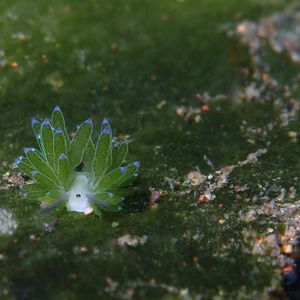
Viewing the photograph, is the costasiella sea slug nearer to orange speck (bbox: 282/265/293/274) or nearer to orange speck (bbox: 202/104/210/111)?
orange speck (bbox: 282/265/293/274)

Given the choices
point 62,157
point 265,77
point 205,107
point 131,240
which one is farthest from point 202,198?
point 265,77

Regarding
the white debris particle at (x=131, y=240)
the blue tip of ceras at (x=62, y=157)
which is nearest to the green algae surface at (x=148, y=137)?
the white debris particle at (x=131, y=240)

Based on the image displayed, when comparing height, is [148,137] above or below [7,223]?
above

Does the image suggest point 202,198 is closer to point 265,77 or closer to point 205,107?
point 205,107

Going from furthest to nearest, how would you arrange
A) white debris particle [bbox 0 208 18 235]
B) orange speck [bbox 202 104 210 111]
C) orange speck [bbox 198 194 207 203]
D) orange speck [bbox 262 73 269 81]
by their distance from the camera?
orange speck [bbox 262 73 269 81] → orange speck [bbox 202 104 210 111] → orange speck [bbox 198 194 207 203] → white debris particle [bbox 0 208 18 235]

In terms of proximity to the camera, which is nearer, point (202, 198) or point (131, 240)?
point (131, 240)

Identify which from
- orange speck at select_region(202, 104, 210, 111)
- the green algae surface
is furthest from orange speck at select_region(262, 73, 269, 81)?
orange speck at select_region(202, 104, 210, 111)

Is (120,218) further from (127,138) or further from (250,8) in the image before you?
(250,8)

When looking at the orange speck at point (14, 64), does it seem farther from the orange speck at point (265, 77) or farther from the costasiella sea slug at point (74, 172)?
the orange speck at point (265, 77)

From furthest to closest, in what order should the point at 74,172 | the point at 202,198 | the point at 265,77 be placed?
the point at 265,77 → the point at 202,198 → the point at 74,172
